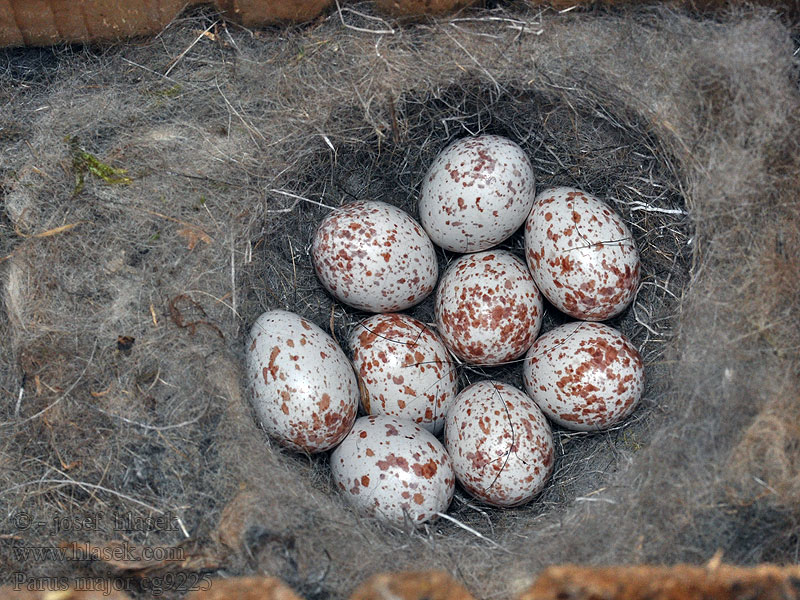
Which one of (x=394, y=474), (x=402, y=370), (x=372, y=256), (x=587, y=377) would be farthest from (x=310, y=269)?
(x=587, y=377)

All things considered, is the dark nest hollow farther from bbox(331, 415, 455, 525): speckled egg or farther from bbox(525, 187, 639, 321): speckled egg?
bbox(525, 187, 639, 321): speckled egg

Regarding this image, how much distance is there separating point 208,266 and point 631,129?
1471 mm

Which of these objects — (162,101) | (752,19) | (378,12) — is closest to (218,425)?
(162,101)

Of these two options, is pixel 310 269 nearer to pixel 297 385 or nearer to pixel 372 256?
Answer: pixel 372 256

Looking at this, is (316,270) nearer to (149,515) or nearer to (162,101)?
(162,101)

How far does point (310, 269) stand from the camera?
2424 millimetres

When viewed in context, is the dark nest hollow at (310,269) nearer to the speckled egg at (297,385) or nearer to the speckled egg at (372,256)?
the speckled egg at (297,385)

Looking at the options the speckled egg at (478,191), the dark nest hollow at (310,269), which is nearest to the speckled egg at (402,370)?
the dark nest hollow at (310,269)

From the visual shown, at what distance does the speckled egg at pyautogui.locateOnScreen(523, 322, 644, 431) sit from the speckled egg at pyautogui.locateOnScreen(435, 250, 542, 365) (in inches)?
4.6

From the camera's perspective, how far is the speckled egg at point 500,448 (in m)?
2.09

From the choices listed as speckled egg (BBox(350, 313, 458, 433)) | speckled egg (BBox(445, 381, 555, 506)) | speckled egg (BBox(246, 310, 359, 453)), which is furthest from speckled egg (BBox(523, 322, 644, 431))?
speckled egg (BBox(246, 310, 359, 453))

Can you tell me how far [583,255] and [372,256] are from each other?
700mm

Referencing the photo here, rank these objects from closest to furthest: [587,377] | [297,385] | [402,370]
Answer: [297,385]
[587,377]
[402,370]

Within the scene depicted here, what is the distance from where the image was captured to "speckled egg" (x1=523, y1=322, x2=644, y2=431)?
2117mm
